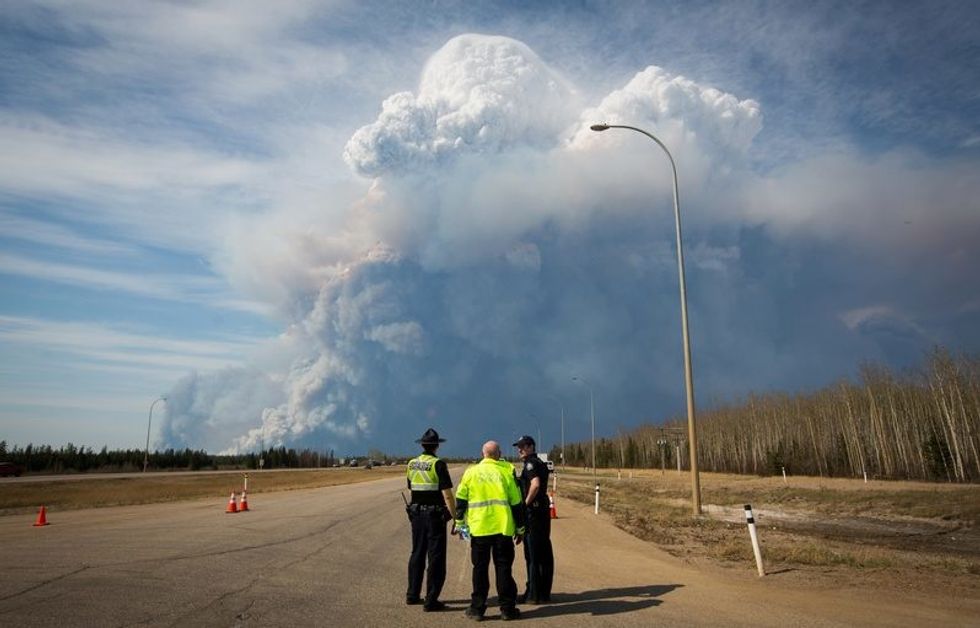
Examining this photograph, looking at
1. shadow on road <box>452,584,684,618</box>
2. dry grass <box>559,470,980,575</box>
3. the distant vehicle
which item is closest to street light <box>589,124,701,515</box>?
dry grass <box>559,470,980,575</box>

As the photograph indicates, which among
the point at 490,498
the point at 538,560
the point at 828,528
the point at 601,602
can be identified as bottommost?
the point at 828,528

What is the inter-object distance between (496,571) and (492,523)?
1.75 ft

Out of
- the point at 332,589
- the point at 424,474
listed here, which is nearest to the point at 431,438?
the point at 424,474

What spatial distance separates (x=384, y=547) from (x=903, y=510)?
2629 centimetres

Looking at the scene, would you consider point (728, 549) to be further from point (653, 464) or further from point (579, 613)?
point (653, 464)

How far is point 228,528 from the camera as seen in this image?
54.7 ft

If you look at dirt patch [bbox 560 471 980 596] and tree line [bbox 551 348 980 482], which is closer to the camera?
dirt patch [bbox 560 471 980 596]

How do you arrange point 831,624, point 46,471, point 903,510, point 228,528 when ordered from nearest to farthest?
point 831,624, point 228,528, point 903,510, point 46,471

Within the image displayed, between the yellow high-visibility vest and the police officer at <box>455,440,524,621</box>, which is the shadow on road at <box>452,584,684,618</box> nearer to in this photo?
the police officer at <box>455,440,524,621</box>

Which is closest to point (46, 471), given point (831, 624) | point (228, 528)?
point (228, 528)

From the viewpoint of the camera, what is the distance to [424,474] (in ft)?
27.2

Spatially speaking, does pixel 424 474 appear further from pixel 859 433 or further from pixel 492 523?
pixel 859 433

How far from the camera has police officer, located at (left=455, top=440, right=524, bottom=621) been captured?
7.43 metres

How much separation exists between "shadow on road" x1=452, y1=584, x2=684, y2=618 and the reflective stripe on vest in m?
1.62
